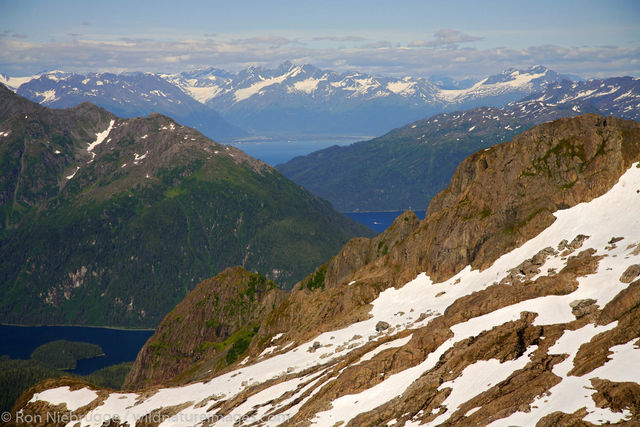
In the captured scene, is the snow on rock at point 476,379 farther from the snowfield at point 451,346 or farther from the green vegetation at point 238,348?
the green vegetation at point 238,348

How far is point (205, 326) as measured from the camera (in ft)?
624

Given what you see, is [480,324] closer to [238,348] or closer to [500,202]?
[500,202]

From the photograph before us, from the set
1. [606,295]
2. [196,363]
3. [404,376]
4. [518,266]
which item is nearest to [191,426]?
[404,376]

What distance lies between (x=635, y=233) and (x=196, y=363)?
420 feet

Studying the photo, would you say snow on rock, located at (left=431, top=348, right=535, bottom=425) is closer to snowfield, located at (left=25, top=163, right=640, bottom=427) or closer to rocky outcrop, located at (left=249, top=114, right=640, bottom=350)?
snowfield, located at (left=25, top=163, right=640, bottom=427)

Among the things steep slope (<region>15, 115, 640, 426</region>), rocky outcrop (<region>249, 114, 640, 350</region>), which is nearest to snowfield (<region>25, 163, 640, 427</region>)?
steep slope (<region>15, 115, 640, 426</region>)

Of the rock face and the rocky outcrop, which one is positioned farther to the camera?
the rock face

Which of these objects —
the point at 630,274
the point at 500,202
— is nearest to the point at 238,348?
the point at 500,202

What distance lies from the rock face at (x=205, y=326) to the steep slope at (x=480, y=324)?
4909cm

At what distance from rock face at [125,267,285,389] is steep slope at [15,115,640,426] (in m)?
49.1

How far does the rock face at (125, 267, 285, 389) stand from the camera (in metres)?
180

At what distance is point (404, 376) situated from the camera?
204 feet

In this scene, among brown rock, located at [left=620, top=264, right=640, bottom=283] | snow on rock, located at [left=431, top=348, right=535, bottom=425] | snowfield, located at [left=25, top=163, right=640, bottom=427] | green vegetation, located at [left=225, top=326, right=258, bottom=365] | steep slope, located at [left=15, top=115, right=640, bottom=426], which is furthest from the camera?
green vegetation, located at [left=225, top=326, right=258, bottom=365]

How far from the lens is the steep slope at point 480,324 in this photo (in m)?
49.3
